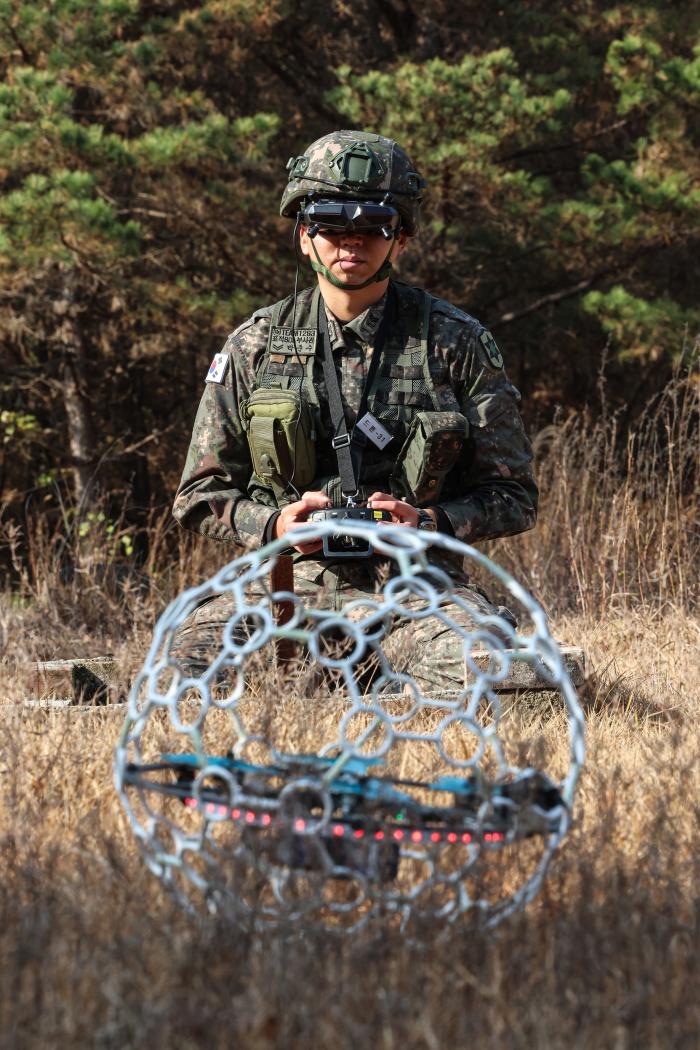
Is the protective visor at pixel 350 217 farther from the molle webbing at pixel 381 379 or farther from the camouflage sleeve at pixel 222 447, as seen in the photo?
the camouflage sleeve at pixel 222 447

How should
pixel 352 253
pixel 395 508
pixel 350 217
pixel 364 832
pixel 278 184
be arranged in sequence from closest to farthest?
pixel 364 832, pixel 395 508, pixel 350 217, pixel 352 253, pixel 278 184

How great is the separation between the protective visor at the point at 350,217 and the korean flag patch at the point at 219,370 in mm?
526

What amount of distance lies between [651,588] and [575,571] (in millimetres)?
415

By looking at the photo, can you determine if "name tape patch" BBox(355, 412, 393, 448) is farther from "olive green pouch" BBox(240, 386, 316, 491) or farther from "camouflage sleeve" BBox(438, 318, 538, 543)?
"camouflage sleeve" BBox(438, 318, 538, 543)

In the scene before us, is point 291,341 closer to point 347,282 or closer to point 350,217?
point 347,282

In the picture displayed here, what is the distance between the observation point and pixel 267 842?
83.4 inches

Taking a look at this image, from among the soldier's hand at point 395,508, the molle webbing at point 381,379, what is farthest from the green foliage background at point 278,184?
the soldier's hand at point 395,508

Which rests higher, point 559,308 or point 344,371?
point 559,308

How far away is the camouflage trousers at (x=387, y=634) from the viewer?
A: 3766mm

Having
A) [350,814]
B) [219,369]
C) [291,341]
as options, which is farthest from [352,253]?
[350,814]

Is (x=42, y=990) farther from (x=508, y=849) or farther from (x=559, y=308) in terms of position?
(x=559, y=308)

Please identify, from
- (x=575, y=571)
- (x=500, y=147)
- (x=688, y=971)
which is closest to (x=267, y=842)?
(x=688, y=971)

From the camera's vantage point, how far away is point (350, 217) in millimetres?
3969

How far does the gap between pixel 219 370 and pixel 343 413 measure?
1.53ft
